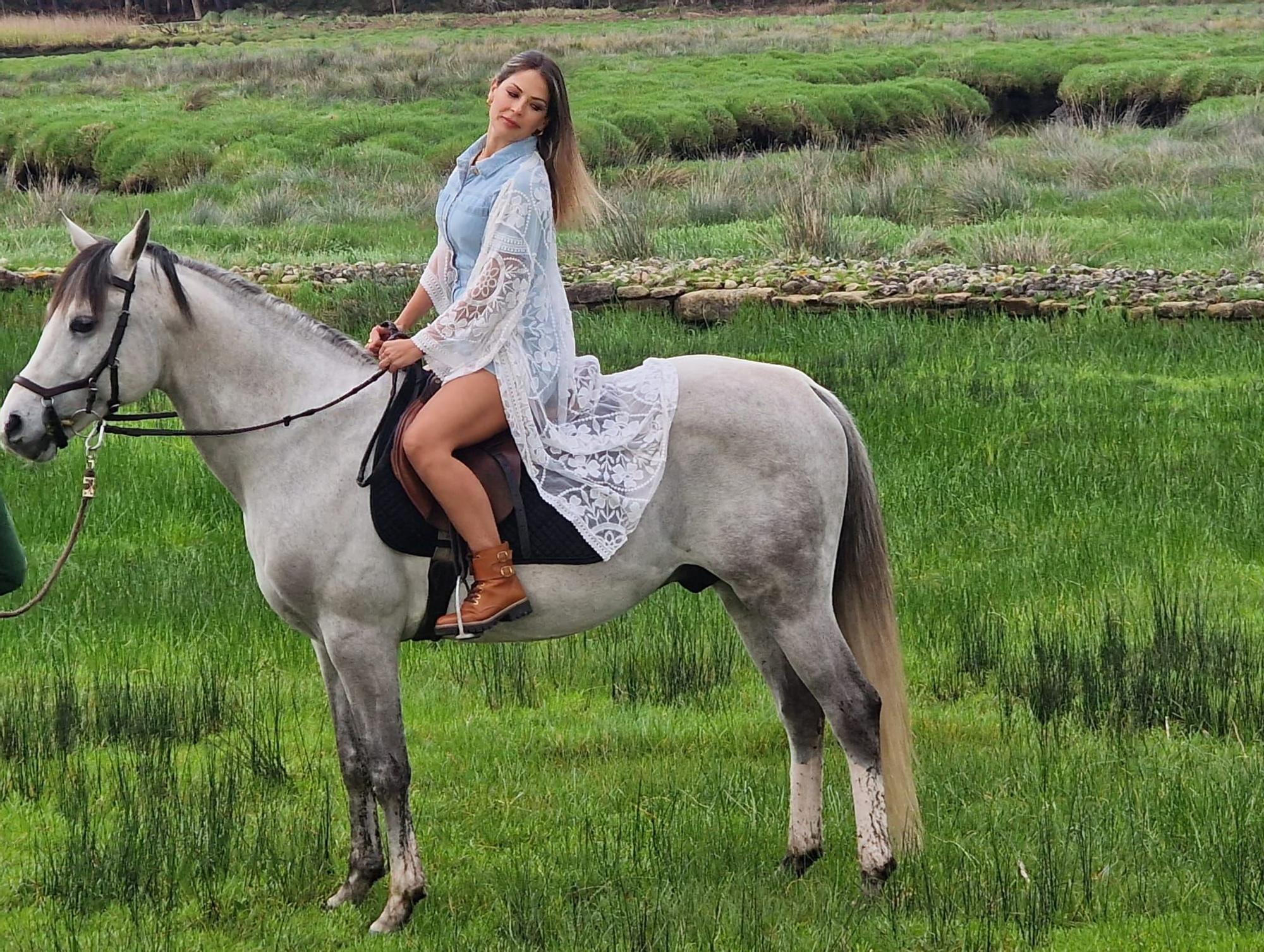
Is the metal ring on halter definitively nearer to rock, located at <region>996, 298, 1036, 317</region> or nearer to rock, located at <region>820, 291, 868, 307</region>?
rock, located at <region>820, 291, 868, 307</region>

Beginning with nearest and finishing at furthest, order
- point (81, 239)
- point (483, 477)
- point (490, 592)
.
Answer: point (81, 239) < point (490, 592) < point (483, 477)

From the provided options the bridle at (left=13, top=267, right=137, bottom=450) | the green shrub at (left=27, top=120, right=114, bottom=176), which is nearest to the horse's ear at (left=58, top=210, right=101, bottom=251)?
the bridle at (left=13, top=267, right=137, bottom=450)

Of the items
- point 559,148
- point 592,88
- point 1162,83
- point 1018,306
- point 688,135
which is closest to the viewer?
point 559,148

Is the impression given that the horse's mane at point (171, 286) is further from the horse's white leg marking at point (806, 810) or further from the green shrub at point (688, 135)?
the green shrub at point (688, 135)

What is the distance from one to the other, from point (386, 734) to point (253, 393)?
1.14 metres

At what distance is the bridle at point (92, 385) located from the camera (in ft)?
13.8

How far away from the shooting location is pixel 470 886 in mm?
4988

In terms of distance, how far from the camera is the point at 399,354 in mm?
4527

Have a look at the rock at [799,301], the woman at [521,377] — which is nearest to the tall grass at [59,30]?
the rock at [799,301]

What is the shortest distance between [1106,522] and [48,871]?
6.03 m

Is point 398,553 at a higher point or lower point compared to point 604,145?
higher

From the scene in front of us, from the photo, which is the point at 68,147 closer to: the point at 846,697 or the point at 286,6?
the point at 846,697

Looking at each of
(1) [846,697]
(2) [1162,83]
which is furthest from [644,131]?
(1) [846,697]

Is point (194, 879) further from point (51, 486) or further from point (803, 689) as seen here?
point (51, 486)
